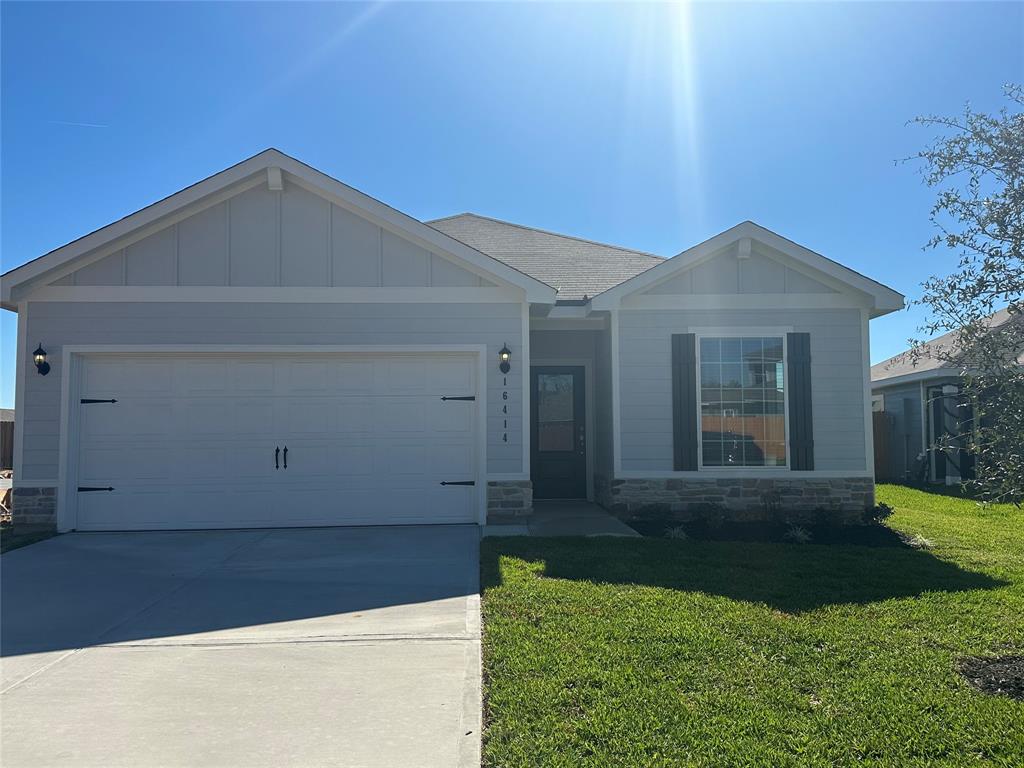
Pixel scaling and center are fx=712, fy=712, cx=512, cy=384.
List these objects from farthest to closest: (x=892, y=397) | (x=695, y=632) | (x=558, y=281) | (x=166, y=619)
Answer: (x=892, y=397)
(x=558, y=281)
(x=166, y=619)
(x=695, y=632)

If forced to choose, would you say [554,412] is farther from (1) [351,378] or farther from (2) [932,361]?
(2) [932,361]

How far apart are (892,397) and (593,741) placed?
17.1 m

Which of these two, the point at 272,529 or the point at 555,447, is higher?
the point at 555,447

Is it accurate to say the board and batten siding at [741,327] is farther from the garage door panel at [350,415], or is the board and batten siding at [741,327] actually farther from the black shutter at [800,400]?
the garage door panel at [350,415]

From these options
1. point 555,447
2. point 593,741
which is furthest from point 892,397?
point 593,741

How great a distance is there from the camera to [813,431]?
31.4 ft

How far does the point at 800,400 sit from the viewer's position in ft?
31.4

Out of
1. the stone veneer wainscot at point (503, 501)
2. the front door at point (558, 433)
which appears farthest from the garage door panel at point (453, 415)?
the front door at point (558, 433)

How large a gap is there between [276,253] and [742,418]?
6.46 m

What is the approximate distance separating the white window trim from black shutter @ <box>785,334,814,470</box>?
38 mm

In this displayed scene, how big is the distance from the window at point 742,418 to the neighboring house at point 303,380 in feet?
0.22

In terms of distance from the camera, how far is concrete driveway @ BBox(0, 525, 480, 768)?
3225 mm

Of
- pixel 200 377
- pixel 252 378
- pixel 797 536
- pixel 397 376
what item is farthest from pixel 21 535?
pixel 797 536

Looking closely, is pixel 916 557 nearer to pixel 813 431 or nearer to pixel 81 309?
pixel 813 431
